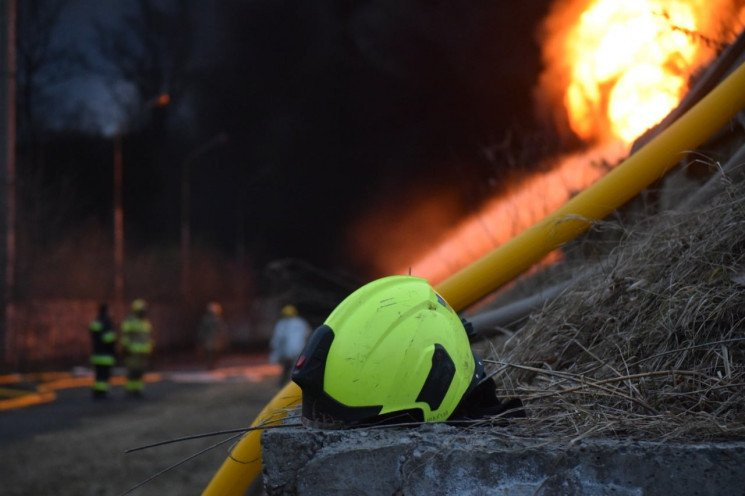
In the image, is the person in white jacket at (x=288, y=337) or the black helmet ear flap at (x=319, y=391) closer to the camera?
the black helmet ear flap at (x=319, y=391)

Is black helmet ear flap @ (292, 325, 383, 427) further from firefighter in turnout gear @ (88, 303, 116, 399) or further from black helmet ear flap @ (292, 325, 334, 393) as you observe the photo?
firefighter in turnout gear @ (88, 303, 116, 399)

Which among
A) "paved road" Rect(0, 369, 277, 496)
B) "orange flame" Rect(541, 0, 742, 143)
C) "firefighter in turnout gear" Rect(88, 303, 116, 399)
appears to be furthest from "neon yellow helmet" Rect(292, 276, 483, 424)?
"firefighter in turnout gear" Rect(88, 303, 116, 399)

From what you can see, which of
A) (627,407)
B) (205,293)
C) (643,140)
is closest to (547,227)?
(627,407)

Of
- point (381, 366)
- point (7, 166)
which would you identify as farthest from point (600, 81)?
point (7, 166)

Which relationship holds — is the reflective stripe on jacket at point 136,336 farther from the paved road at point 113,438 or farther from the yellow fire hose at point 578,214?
the yellow fire hose at point 578,214

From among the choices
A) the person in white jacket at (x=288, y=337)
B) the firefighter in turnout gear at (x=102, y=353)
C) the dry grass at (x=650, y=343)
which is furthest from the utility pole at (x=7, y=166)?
the dry grass at (x=650, y=343)

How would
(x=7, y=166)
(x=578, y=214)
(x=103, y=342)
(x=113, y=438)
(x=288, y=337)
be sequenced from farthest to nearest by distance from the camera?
(x=7, y=166) → (x=103, y=342) → (x=288, y=337) → (x=113, y=438) → (x=578, y=214)

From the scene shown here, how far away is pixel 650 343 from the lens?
2783 millimetres

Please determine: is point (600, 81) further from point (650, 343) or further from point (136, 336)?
point (136, 336)

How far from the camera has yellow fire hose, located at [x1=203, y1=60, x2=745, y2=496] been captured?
329 centimetres

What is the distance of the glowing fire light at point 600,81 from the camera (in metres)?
6.27

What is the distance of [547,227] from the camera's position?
3.41m

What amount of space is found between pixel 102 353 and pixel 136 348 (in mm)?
690

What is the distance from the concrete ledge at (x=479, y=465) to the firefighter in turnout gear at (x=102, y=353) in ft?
45.8
